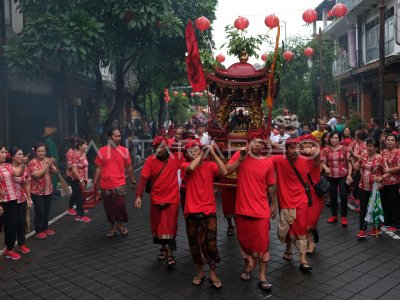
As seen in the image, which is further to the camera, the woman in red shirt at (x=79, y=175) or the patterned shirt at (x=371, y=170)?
the woman in red shirt at (x=79, y=175)

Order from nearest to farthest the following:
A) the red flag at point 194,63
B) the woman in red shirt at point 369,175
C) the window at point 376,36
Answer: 1. the woman in red shirt at point 369,175
2. the red flag at point 194,63
3. the window at point 376,36

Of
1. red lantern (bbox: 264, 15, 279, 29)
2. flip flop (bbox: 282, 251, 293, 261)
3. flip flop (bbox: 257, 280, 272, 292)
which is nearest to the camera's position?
flip flop (bbox: 257, 280, 272, 292)

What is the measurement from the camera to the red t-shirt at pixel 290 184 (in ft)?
18.8

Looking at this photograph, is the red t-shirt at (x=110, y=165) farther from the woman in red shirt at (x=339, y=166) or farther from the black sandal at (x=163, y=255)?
the woman in red shirt at (x=339, y=166)

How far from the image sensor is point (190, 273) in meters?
5.76

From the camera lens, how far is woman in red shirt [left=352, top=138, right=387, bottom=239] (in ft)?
23.4

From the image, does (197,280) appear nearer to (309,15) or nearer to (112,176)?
(112,176)

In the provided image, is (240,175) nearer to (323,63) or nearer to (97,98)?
(97,98)

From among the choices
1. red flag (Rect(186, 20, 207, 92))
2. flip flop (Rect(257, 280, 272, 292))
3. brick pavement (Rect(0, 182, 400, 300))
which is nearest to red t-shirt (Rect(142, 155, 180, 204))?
brick pavement (Rect(0, 182, 400, 300))

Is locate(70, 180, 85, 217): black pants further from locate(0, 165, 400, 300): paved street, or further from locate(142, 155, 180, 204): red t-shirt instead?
locate(142, 155, 180, 204): red t-shirt

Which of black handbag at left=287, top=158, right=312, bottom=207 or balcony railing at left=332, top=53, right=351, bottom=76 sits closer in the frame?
black handbag at left=287, top=158, right=312, bottom=207

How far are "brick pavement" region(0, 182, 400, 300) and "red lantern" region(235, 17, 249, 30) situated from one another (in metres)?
4.96

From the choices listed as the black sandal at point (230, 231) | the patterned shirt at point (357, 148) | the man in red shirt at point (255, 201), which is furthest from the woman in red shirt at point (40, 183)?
the patterned shirt at point (357, 148)

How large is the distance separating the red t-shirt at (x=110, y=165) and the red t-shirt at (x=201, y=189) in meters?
2.66
